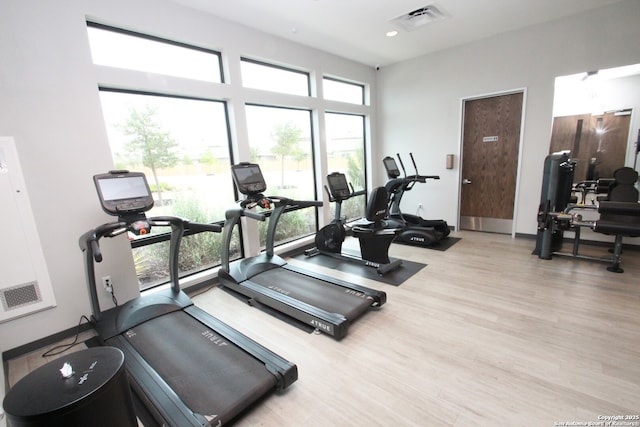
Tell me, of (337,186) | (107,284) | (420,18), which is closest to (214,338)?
(107,284)

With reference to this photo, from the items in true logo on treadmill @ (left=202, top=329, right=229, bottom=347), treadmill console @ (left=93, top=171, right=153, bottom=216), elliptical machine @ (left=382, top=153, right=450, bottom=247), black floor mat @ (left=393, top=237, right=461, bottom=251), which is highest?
treadmill console @ (left=93, top=171, right=153, bottom=216)

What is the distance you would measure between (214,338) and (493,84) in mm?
5550

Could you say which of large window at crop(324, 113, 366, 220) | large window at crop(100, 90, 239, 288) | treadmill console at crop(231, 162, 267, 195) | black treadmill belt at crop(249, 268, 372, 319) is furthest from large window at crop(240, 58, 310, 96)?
black treadmill belt at crop(249, 268, 372, 319)

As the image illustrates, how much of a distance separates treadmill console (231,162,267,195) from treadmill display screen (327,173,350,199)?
1112 millimetres

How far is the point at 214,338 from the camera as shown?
238cm

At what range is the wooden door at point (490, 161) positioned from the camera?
4.94 meters

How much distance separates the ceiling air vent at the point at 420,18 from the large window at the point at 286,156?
1.93 metres

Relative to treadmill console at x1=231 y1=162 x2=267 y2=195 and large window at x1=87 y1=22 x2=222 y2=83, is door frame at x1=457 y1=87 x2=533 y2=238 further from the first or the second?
large window at x1=87 y1=22 x2=222 y2=83

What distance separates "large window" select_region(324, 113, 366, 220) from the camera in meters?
5.54

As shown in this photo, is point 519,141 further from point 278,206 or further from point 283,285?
point 283,285

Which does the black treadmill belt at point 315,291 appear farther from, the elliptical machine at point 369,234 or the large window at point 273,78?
the large window at point 273,78

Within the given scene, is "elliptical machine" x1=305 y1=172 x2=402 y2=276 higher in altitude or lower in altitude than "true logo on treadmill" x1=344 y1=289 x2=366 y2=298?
higher

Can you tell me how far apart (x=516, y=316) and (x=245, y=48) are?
4.37 metres

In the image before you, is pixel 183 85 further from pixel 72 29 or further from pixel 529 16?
pixel 529 16
